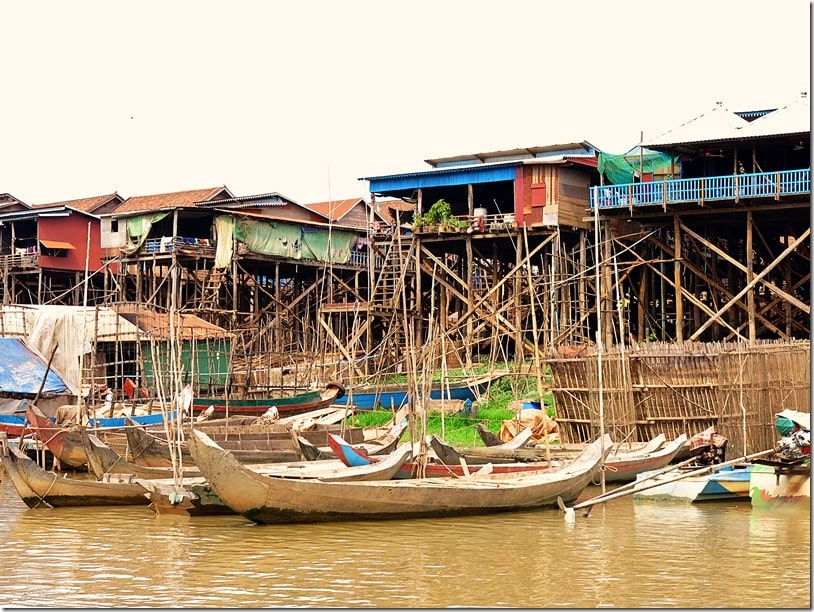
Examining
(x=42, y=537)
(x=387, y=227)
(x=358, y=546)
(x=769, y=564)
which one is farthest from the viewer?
(x=387, y=227)

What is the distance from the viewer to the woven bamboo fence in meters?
18.4

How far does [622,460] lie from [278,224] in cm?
2163

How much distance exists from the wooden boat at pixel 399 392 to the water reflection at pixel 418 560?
400 inches

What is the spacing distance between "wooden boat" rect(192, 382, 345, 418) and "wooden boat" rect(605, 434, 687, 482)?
32.1 feet

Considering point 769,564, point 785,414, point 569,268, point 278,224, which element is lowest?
point 769,564

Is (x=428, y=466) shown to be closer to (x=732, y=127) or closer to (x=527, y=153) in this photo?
(x=732, y=127)

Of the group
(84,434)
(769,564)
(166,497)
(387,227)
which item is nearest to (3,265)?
(387,227)

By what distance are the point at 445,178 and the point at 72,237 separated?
14264mm

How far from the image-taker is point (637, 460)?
1714cm

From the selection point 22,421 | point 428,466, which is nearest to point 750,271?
point 428,466

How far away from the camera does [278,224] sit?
121 feet

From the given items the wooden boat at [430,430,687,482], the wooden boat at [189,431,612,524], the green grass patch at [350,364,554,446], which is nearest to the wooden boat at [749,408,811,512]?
the wooden boat at [189,431,612,524]

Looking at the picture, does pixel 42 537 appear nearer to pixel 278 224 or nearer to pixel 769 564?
pixel 769 564

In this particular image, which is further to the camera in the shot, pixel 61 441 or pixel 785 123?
pixel 785 123
